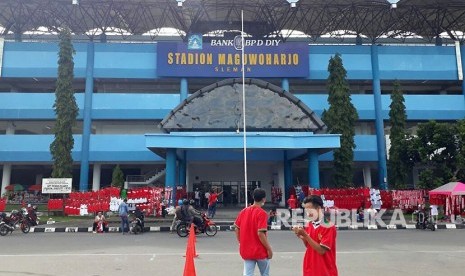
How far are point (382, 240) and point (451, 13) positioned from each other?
102ft

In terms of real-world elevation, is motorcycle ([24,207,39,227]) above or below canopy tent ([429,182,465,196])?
below

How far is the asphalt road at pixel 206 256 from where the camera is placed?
889 centimetres

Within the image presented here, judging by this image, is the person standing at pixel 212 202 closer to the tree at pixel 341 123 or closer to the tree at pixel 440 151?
the tree at pixel 341 123

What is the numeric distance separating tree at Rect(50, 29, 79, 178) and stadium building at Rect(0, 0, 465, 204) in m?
7.65

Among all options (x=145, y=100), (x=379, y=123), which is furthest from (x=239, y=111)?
(x=379, y=123)

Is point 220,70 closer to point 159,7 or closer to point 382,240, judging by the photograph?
point 159,7

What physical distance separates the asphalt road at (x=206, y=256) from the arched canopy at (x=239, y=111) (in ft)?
38.7

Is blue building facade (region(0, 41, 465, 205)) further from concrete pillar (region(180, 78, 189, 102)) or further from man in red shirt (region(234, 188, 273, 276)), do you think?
man in red shirt (region(234, 188, 273, 276))

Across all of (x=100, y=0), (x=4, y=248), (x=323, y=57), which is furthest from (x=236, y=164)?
(x=4, y=248)

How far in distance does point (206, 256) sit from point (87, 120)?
93.0 feet

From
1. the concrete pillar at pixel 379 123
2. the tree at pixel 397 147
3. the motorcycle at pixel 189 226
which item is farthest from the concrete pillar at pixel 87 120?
the concrete pillar at pixel 379 123

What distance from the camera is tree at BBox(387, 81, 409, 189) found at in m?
29.3

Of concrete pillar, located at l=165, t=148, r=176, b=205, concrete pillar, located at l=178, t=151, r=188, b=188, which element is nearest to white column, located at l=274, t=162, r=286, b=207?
concrete pillar, located at l=178, t=151, r=188, b=188

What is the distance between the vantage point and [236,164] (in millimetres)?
36469
